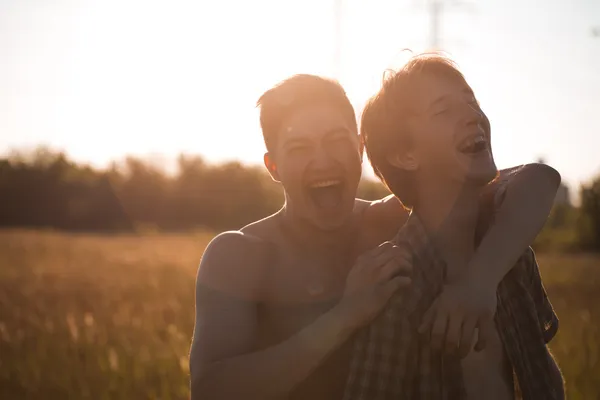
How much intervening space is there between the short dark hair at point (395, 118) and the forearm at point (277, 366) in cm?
73

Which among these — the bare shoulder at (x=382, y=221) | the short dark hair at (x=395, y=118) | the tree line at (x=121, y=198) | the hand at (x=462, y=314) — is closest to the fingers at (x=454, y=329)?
the hand at (x=462, y=314)

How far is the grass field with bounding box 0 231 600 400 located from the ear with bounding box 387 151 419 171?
10.1 feet

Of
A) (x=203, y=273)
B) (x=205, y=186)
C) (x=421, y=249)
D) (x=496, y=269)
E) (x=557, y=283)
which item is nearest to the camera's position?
(x=496, y=269)

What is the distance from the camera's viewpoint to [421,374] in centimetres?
258

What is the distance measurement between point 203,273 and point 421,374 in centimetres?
97

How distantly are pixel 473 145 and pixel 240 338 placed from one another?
1.15 meters

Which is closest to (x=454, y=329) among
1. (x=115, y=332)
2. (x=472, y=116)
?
(x=472, y=116)

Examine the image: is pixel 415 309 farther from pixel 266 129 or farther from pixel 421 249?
pixel 266 129

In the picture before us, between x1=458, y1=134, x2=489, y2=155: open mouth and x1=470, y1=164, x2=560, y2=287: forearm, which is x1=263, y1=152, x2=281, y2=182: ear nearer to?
x1=458, y1=134, x2=489, y2=155: open mouth

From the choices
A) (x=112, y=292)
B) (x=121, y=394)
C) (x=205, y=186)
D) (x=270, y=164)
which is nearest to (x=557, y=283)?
(x=112, y=292)

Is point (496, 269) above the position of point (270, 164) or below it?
below

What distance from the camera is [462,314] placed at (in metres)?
2.33

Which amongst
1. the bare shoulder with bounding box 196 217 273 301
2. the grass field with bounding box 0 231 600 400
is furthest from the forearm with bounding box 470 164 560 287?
the grass field with bounding box 0 231 600 400

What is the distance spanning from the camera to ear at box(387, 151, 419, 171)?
2.87 metres
